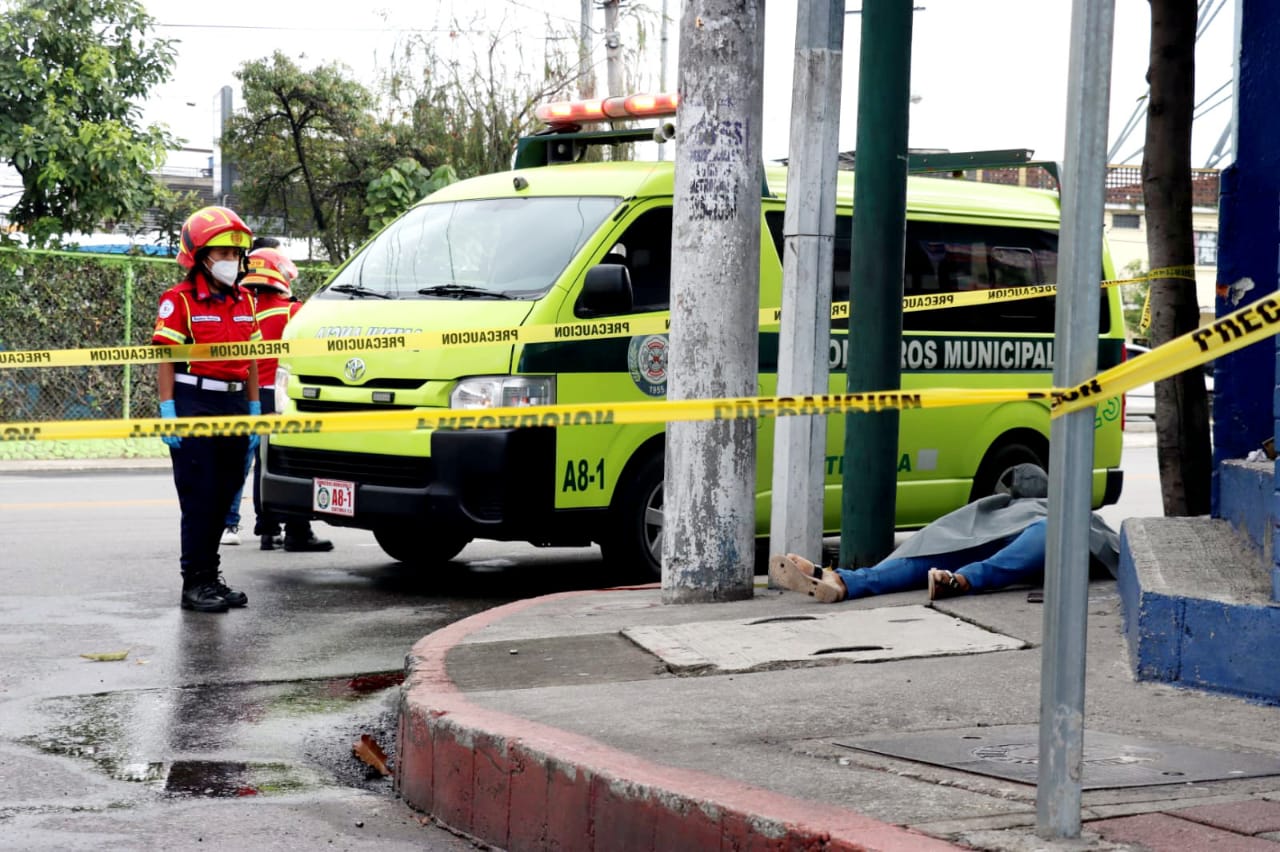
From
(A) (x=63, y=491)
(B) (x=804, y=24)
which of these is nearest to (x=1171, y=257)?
(B) (x=804, y=24)

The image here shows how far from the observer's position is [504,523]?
7770 mm

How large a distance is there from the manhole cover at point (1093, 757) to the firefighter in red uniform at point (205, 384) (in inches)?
169

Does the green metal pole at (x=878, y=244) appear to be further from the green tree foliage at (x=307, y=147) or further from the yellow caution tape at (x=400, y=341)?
the green tree foliage at (x=307, y=147)

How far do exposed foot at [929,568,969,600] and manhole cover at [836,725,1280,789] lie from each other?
2.16m

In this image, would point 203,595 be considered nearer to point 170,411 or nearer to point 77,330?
point 170,411

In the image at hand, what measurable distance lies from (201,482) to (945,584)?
139 inches

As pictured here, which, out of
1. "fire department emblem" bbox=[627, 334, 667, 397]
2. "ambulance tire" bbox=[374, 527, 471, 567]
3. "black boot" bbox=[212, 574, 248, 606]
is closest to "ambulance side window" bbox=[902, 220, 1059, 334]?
"fire department emblem" bbox=[627, 334, 667, 397]

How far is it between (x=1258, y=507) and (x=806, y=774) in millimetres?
2459

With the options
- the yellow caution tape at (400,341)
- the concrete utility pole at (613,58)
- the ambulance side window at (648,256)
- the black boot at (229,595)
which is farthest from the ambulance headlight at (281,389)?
the concrete utility pole at (613,58)

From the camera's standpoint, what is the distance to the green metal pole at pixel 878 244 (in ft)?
24.4

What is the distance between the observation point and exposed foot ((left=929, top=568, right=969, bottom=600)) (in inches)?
265

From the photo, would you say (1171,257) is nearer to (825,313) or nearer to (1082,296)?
(825,313)

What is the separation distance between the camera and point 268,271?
1010cm

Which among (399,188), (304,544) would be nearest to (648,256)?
(304,544)
